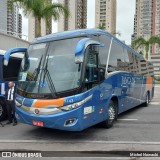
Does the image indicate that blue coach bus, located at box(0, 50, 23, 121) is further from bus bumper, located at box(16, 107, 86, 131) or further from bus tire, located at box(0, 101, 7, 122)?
bus bumper, located at box(16, 107, 86, 131)

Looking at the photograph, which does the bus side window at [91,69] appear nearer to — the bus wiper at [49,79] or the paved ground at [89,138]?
the bus wiper at [49,79]

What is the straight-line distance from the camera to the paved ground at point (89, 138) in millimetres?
6359

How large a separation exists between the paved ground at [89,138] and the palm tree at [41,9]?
944 cm

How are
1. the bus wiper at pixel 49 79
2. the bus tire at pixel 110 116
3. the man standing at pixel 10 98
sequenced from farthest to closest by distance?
the man standing at pixel 10 98 → the bus tire at pixel 110 116 → the bus wiper at pixel 49 79

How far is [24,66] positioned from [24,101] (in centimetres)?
109

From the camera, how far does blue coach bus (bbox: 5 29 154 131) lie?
6527 millimetres

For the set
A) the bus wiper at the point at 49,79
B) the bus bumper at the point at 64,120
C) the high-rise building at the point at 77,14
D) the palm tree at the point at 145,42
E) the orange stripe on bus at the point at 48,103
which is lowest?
the bus bumper at the point at 64,120

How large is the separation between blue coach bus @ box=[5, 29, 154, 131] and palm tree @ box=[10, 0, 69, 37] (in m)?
9.07

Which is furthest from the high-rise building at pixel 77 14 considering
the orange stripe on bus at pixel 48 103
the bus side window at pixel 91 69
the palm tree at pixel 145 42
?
the orange stripe on bus at pixel 48 103

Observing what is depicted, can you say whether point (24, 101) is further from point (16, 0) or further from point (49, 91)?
point (16, 0)

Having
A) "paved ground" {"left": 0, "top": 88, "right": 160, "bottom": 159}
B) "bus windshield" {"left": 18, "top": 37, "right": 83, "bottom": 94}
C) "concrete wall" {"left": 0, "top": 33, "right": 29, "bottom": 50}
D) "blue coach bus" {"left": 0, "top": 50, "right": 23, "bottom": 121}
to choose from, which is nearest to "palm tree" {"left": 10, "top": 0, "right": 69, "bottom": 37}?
"concrete wall" {"left": 0, "top": 33, "right": 29, "bottom": 50}

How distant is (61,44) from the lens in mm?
7332

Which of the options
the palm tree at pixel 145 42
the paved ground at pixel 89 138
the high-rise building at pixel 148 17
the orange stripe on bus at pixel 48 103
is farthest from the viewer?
the high-rise building at pixel 148 17

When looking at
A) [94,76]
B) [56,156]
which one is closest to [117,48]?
[94,76]
